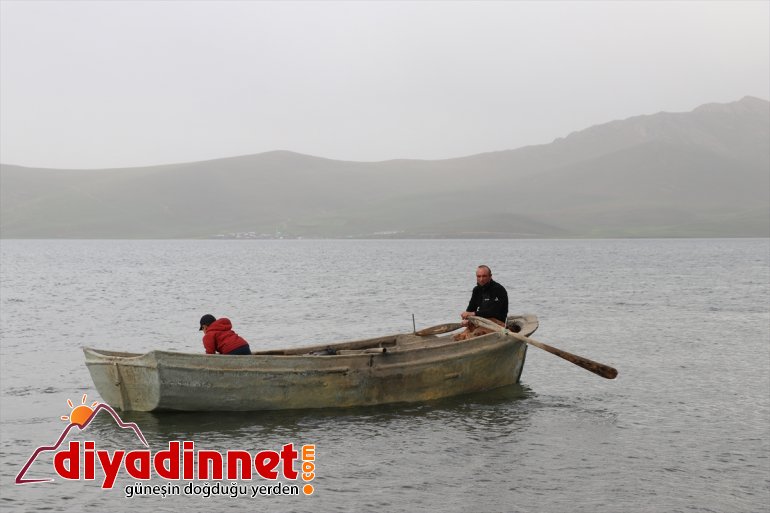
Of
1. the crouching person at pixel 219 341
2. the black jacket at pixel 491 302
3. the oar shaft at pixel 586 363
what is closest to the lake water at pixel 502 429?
the oar shaft at pixel 586 363

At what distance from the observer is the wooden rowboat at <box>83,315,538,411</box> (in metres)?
18.6

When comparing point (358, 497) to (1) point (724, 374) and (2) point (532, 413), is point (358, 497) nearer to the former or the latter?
(2) point (532, 413)

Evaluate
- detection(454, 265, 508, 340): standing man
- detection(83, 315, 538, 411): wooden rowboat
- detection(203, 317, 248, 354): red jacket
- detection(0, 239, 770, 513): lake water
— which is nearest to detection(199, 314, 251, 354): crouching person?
detection(203, 317, 248, 354): red jacket

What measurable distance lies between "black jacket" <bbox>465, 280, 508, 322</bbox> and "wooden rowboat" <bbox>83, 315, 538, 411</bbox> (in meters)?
0.94

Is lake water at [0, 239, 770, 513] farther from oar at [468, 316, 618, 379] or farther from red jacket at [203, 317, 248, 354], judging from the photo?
red jacket at [203, 317, 248, 354]

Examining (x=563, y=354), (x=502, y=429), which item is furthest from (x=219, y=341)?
(x=563, y=354)

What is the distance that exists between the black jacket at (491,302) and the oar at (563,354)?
41cm

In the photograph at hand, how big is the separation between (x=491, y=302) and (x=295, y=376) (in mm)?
6117

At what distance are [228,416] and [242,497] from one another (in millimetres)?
5081

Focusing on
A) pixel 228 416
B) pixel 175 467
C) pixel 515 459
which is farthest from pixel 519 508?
pixel 228 416

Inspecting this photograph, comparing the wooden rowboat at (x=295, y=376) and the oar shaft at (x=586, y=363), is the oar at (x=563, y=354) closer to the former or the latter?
the oar shaft at (x=586, y=363)

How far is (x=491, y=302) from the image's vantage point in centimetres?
2247

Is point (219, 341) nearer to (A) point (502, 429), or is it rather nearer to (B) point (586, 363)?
(A) point (502, 429)

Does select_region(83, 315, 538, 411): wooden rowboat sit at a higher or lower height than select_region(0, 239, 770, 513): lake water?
higher
